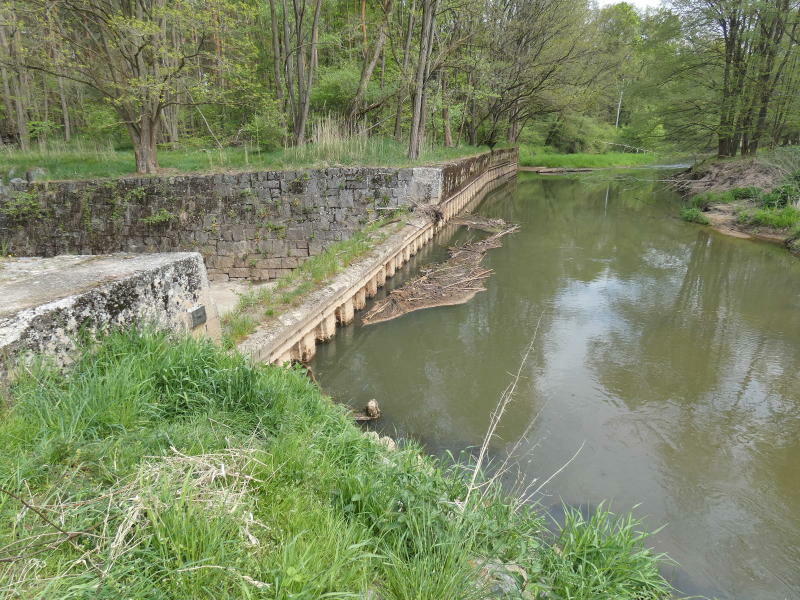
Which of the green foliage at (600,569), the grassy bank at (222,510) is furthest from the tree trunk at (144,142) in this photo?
the green foliage at (600,569)

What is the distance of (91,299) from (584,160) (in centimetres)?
3709

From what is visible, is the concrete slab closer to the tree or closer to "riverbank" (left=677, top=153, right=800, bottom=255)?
the tree

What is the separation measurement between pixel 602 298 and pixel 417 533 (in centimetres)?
759

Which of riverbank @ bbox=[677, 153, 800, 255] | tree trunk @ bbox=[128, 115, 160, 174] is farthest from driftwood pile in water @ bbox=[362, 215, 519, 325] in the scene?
riverbank @ bbox=[677, 153, 800, 255]

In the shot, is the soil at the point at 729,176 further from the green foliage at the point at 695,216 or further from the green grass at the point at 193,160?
the green grass at the point at 193,160

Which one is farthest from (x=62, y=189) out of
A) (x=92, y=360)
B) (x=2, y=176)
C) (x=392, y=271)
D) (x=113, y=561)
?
(x=113, y=561)

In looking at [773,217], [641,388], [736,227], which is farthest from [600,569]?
[736,227]

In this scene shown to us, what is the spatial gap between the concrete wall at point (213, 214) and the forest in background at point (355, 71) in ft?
4.72

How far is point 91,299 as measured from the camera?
279cm

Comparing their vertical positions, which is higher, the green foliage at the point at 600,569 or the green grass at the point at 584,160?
the green grass at the point at 584,160

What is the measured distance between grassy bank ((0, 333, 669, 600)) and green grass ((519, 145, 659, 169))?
35264 mm

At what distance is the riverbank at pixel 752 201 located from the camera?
41.4 feet

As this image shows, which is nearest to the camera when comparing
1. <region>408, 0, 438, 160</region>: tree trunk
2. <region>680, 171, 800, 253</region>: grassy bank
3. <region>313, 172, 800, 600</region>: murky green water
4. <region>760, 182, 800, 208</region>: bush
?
<region>313, 172, 800, 600</region>: murky green water

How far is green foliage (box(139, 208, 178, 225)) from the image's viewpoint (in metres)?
11.0
